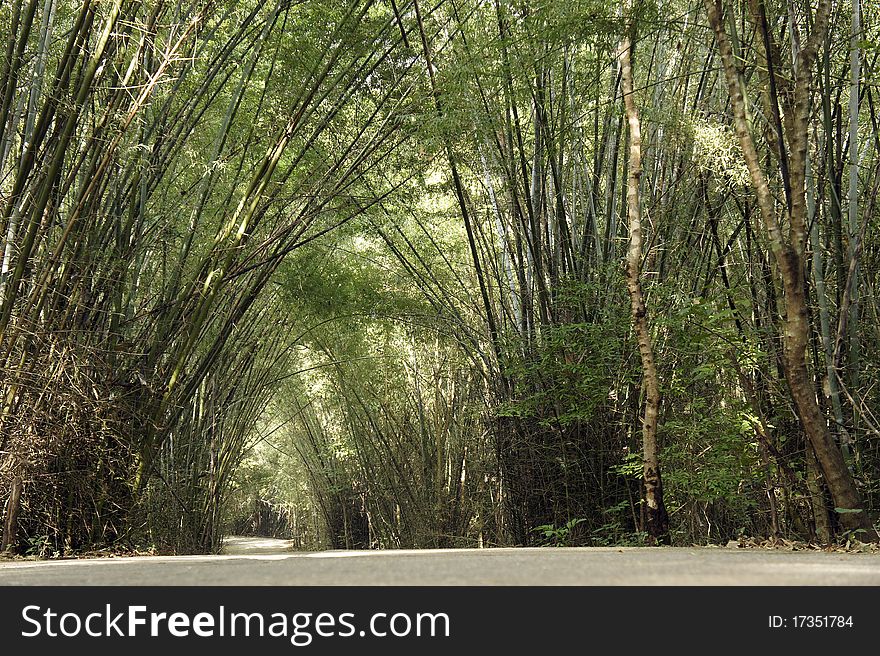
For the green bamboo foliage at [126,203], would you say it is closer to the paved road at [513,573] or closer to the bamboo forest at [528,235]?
the bamboo forest at [528,235]

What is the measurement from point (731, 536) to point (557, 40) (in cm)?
400

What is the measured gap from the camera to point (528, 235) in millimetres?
5449

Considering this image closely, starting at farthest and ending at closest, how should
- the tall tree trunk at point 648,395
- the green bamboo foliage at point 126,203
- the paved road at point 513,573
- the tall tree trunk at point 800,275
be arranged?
the tall tree trunk at point 648,395
the green bamboo foliage at point 126,203
the tall tree trunk at point 800,275
the paved road at point 513,573

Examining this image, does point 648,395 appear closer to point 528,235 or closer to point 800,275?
point 800,275

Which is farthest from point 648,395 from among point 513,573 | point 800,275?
point 513,573

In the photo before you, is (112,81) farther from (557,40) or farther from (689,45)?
(689,45)

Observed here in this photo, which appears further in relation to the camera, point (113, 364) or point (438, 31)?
point (438, 31)

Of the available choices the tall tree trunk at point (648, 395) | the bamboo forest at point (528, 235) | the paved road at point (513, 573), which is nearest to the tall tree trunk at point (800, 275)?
the bamboo forest at point (528, 235)

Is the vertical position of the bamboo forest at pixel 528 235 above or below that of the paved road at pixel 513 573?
above

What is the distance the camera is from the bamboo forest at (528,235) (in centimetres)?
359

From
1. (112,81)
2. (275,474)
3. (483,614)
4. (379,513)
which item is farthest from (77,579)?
(275,474)

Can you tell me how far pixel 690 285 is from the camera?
5.48 m

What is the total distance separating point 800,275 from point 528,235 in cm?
246

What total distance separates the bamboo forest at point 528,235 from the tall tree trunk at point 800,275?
1 cm
